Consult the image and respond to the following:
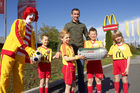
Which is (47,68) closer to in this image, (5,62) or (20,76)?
(20,76)

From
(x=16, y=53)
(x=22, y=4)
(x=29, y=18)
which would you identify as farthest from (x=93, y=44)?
(x=22, y=4)

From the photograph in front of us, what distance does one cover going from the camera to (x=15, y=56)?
2.81 m

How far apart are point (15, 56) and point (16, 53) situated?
60 millimetres

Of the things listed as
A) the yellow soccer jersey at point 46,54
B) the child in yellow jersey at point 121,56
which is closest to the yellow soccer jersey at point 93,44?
the child in yellow jersey at point 121,56

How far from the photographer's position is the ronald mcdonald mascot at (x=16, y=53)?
2691 millimetres

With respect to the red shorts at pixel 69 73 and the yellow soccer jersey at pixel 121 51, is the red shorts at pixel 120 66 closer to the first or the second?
the yellow soccer jersey at pixel 121 51

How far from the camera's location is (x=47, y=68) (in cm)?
402

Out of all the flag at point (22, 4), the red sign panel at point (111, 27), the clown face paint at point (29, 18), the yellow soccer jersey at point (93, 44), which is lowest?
the yellow soccer jersey at point (93, 44)

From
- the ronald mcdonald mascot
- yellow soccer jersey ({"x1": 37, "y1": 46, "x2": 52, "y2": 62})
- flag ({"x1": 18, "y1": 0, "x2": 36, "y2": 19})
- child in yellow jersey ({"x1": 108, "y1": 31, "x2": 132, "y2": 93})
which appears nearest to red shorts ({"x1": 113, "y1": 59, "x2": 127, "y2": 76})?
child in yellow jersey ({"x1": 108, "y1": 31, "x2": 132, "y2": 93})

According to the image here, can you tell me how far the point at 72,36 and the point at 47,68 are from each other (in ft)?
3.56

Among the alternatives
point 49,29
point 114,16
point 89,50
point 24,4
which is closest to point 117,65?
point 89,50

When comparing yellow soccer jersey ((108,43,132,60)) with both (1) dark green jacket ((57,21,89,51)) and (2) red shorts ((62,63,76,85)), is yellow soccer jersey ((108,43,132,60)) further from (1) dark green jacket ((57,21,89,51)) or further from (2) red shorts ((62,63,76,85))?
(2) red shorts ((62,63,76,85))

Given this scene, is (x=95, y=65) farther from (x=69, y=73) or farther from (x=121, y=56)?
(x=69, y=73)

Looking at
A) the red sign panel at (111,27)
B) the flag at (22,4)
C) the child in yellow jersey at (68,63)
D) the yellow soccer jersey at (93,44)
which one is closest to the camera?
the child in yellow jersey at (68,63)
